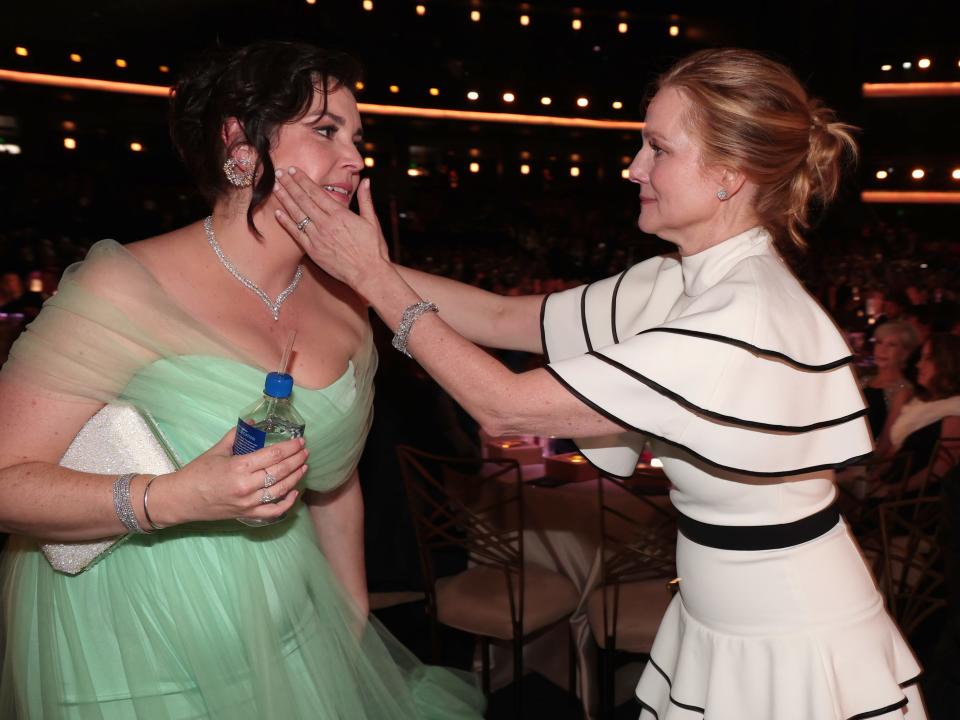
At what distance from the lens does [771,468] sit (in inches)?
56.0

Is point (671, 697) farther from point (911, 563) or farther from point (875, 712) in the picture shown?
point (911, 563)

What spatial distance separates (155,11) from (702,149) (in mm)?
10378

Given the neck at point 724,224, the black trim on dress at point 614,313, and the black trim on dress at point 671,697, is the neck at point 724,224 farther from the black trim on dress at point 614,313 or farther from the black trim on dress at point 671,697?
the black trim on dress at point 671,697

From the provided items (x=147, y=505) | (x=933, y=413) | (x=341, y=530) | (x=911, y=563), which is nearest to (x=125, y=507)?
(x=147, y=505)

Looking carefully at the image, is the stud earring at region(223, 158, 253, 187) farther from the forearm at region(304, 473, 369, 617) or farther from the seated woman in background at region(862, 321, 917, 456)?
the seated woman in background at region(862, 321, 917, 456)

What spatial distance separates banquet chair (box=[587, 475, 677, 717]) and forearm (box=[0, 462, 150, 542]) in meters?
1.83

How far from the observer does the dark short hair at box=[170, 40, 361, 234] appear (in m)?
1.55

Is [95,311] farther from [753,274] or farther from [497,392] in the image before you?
[753,274]

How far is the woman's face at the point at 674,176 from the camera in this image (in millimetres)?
1513

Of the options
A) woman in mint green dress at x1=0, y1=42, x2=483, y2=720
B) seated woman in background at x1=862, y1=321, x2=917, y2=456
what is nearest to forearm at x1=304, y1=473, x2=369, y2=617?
woman in mint green dress at x1=0, y1=42, x2=483, y2=720

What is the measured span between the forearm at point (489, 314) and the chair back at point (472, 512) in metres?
1.00

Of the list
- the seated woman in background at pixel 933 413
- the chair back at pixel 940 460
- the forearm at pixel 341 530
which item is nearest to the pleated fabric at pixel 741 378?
the forearm at pixel 341 530

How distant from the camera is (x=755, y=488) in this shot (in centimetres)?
150

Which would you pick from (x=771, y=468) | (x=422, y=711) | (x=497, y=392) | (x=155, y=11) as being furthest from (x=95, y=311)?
(x=155, y=11)
